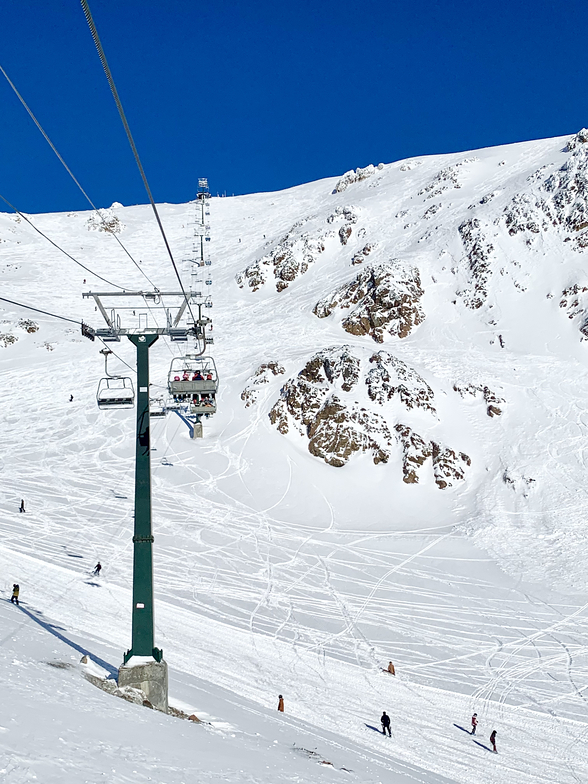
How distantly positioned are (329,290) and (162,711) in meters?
57.6

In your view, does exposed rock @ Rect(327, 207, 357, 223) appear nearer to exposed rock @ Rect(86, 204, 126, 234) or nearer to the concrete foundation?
exposed rock @ Rect(86, 204, 126, 234)

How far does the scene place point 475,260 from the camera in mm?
63875

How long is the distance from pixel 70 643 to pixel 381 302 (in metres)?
48.9

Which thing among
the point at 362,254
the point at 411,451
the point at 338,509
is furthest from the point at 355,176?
the point at 338,509

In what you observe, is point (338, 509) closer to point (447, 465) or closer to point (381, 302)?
point (447, 465)

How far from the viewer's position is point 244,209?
364ft

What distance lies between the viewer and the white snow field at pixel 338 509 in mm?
14305

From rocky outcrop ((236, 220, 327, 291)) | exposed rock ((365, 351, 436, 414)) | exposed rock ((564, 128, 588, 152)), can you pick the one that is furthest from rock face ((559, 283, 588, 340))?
rocky outcrop ((236, 220, 327, 291))

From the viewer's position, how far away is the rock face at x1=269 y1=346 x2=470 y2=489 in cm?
4103

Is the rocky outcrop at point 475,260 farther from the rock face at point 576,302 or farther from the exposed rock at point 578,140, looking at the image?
the exposed rock at point 578,140

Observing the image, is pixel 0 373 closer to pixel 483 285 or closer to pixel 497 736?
pixel 483 285

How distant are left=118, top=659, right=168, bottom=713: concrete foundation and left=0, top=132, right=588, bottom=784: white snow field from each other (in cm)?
95

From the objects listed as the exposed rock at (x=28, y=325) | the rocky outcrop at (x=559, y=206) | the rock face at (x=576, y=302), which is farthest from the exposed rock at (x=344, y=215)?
the exposed rock at (x=28, y=325)

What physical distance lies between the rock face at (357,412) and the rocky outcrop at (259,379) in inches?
92.6
